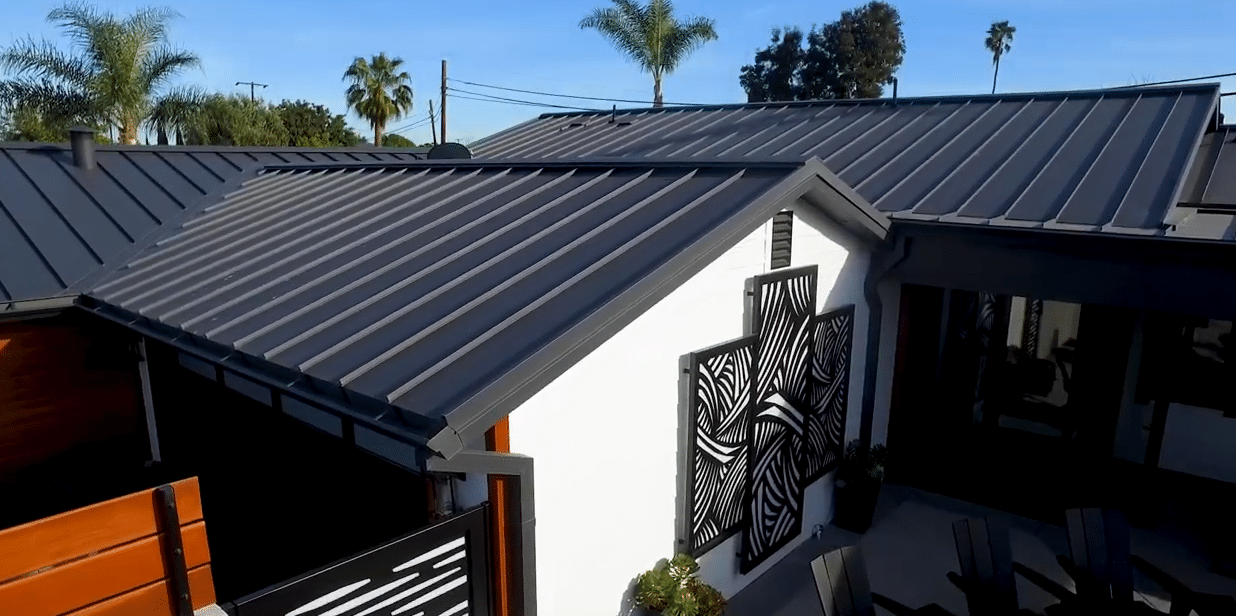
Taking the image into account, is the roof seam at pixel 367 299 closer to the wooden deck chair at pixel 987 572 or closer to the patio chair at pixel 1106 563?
the wooden deck chair at pixel 987 572

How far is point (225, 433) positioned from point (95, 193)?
4079 millimetres

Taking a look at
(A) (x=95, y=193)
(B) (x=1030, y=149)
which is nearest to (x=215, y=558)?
(A) (x=95, y=193)

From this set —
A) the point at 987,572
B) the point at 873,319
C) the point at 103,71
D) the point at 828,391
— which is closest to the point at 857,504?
the point at 828,391

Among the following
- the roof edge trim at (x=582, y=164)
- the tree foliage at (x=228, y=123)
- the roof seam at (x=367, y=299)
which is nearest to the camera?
the roof seam at (x=367, y=299)

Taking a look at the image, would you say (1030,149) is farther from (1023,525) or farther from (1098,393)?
(1023,525)

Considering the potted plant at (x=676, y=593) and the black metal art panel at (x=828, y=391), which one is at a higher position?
the black metal art panel at (x=828, y=391)

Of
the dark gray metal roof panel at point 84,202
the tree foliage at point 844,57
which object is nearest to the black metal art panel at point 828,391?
the dark gray metal roof panel at point 84,202

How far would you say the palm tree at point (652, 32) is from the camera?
2625cm

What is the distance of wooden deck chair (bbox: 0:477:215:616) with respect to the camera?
306 cm

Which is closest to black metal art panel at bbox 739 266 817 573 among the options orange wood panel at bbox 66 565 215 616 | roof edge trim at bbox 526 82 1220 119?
orange wood panel at bbox 66 565 215 616

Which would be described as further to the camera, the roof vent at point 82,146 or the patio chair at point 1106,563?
the roof vent at point 82,146

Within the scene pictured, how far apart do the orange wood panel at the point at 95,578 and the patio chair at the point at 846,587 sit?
11.8ft

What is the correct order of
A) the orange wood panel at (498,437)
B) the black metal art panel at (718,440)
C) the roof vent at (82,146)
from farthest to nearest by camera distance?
1. the roof vent at (82,146)
2. the black metal art panel at (718,440)
3. the orange wood panel at (498,437)

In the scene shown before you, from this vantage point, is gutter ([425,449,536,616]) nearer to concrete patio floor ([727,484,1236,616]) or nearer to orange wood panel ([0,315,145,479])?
concrete patio floor ([727,484,1236,616])
